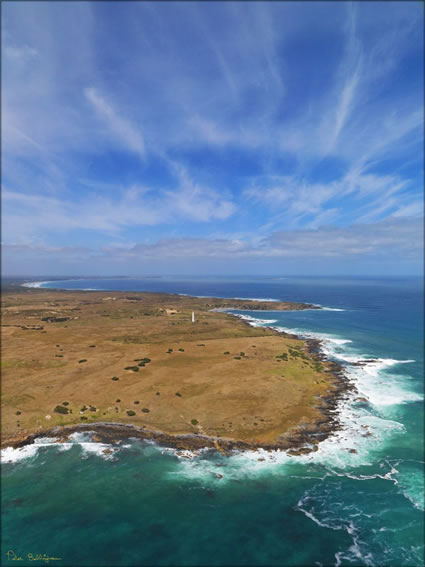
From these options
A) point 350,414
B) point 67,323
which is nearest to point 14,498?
point 350,414

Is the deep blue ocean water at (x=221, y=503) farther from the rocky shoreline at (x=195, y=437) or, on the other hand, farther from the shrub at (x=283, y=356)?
the shrub at (x=283, y=356)

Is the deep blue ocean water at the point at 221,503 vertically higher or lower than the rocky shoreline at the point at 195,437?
lower

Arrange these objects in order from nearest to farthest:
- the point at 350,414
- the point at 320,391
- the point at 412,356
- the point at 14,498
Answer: the point at 14,498
the point at 350,414
the point at 320,391
the point at 412,356

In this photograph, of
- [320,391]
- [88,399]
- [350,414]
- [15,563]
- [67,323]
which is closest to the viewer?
[15,563]

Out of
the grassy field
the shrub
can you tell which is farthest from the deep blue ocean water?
the shrub

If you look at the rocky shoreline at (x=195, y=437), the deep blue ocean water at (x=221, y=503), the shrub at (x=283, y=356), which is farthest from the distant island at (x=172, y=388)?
the deep blue ocean water at (x=221, y=503)

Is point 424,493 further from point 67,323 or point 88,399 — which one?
point 67,323
